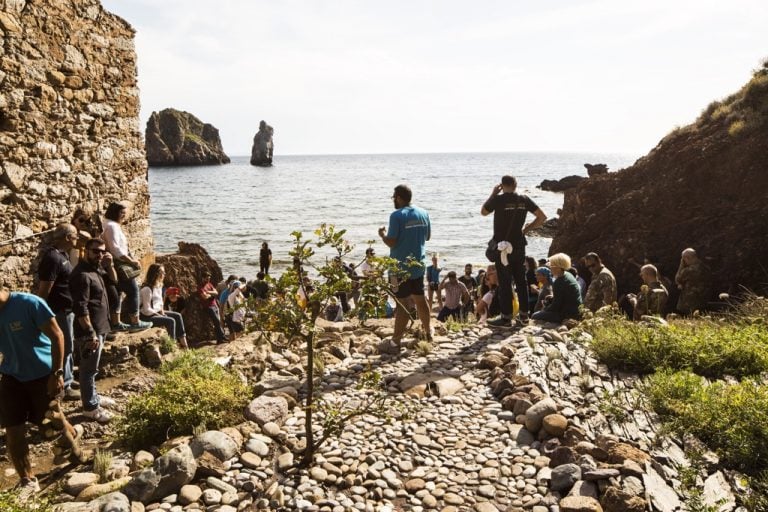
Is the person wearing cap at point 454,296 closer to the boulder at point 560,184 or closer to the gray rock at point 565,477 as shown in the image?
the gray rock at point 565,477

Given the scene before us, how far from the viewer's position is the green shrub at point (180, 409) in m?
4.77

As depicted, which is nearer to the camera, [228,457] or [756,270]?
[228,457]

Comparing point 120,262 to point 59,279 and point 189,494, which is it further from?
point 189,494

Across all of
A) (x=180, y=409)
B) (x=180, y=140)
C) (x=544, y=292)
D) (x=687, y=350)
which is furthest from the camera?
(x=180, y=140)

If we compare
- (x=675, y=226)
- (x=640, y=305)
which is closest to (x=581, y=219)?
(x=675, y=226)

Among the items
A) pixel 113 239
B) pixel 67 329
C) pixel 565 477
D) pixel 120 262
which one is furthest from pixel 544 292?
pixel 67 329

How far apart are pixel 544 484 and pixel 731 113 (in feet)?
71.3

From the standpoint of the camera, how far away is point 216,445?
4348mm

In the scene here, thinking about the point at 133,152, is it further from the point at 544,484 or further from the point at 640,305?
the point at 640,305

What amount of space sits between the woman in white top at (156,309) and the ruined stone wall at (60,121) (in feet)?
2.36

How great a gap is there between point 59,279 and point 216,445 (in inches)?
103

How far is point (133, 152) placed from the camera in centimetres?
812

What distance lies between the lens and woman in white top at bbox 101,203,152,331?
22.2 ft

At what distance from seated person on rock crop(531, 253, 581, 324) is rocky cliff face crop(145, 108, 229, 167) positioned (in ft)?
458
